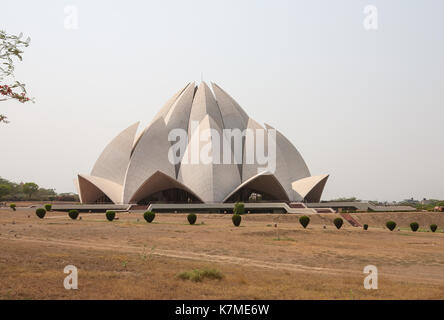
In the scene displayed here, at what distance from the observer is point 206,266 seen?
10117 mm

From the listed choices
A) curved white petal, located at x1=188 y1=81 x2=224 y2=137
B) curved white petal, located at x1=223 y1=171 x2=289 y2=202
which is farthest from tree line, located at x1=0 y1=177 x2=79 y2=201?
curved white petal, located at x1=223 y1=171 x2=289 y2=202

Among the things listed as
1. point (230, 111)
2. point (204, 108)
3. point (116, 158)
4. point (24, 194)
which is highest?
point (204, 108)

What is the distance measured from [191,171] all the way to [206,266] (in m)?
31.6

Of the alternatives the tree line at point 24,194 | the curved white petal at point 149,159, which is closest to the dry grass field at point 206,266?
the curved white petal at point 149,159

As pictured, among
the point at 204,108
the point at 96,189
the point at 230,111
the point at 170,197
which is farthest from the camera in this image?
the point at 230,111

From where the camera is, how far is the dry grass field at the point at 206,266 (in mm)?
7250

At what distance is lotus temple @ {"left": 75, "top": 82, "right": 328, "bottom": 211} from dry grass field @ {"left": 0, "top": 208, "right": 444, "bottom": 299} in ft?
70.3

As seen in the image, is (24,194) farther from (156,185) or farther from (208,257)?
(208,257)

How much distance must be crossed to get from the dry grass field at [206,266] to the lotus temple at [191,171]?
70.3ft

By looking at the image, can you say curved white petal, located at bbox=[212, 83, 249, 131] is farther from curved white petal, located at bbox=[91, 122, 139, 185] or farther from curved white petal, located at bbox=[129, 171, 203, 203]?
curved white petal, located at bbox=[129, 171, 203, 203]

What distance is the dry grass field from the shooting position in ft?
23.8

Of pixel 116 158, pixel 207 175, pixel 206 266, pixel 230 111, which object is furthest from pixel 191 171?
pixel 206 266
